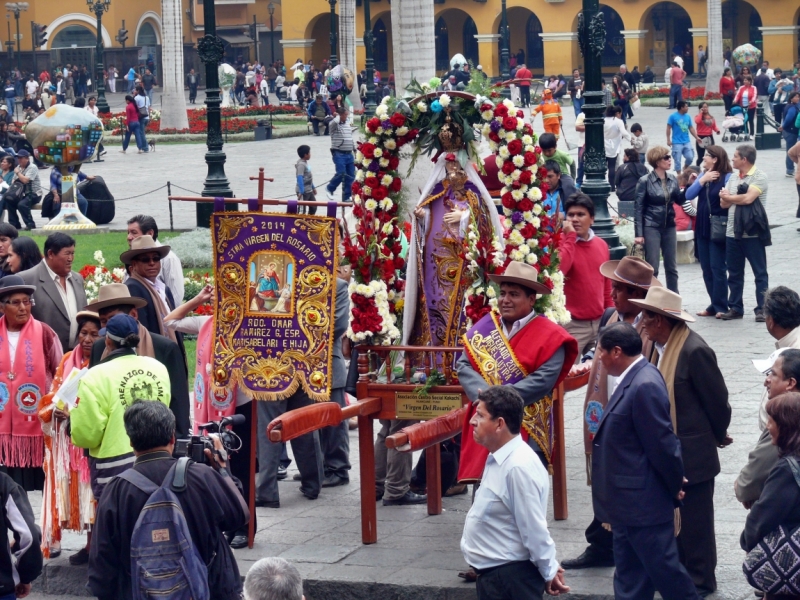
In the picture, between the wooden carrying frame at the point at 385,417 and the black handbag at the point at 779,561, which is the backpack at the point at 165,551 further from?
the black handbag at the point at 779,561

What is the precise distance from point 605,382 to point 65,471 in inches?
129

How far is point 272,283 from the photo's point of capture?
790 centimetres

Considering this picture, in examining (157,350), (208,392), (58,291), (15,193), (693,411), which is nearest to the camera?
(693,411)

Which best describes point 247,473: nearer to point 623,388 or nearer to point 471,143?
point 471,143

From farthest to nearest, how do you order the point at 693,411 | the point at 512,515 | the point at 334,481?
the point at 334,481, the point at 693,411, the point at 512,515

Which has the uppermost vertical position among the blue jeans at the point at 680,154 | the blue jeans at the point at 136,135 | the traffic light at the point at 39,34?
the traffic light at the point at 39,34

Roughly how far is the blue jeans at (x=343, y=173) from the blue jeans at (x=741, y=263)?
10598mm

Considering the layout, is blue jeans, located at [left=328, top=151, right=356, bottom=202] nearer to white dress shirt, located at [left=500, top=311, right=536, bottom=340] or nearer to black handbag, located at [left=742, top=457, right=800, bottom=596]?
white dress shirt, located at [left=500, top=311, right=536, bottom=340]

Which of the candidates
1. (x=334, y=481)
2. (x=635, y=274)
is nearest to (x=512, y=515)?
(x=635, y=274)

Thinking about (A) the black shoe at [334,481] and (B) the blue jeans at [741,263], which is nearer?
(A) the black shoe at [334,481]

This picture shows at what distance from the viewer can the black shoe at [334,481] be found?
8930mm

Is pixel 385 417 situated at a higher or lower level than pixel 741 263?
lower

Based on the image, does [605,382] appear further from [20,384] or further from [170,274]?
[170,274]

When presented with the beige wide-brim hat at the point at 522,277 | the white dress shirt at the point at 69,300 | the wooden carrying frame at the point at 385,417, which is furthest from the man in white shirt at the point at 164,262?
the beige wide-brim hat at the point at 522,277
